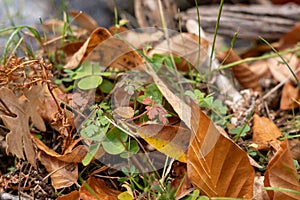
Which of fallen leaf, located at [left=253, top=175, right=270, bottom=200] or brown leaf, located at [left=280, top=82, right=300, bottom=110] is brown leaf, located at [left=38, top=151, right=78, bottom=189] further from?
brown leaf, located at [left=280, top=82, right=300, bottom=110]

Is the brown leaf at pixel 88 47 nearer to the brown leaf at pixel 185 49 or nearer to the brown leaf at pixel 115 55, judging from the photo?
the brown leaf at pixel 115 55

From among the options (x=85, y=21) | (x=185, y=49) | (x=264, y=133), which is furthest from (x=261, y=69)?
(x=85, y=21)

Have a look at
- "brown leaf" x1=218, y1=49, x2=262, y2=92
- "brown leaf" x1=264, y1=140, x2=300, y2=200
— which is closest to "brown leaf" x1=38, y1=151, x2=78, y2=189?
"brown leaf" x1=264, y1=140, x2=300, y2=200

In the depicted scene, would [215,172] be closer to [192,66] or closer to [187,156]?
[187,156]

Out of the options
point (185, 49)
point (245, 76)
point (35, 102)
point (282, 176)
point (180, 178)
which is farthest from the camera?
point (245, 76)

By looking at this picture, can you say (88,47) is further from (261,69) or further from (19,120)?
(261,69)

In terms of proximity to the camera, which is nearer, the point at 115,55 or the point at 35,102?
the point at 35,102
